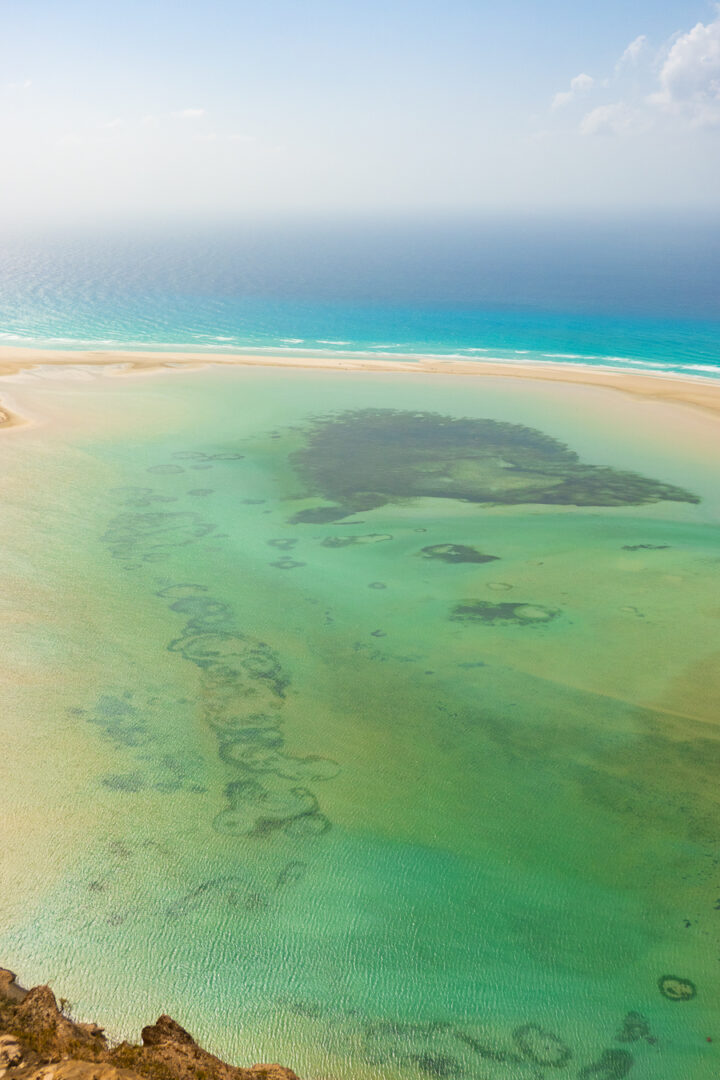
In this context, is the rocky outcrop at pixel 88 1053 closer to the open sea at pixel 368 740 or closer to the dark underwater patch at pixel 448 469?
the open sea at pixel 368 740

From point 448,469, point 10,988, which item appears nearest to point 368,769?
point 10,988

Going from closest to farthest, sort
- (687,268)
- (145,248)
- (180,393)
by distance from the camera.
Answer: (180,393) < (687,268) < (145,248)

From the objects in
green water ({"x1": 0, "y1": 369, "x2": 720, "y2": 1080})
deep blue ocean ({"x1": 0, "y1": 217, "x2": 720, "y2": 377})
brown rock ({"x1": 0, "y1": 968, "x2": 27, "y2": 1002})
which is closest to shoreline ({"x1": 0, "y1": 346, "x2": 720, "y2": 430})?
deep blue ocean ({"x1": 0, "y1": 217, "x2": 720, "y2": 377})

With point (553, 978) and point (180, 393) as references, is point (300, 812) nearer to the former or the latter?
point (553, 978)

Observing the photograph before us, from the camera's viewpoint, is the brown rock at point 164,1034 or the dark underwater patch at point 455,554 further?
the dark underwater patch at point 455,554

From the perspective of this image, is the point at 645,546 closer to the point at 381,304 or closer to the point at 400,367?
the point at 400,367

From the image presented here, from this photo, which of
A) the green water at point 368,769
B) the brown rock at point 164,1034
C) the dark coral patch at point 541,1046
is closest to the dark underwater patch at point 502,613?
the green water at point 368,769

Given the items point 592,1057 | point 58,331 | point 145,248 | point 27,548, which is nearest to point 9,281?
point 58,331
